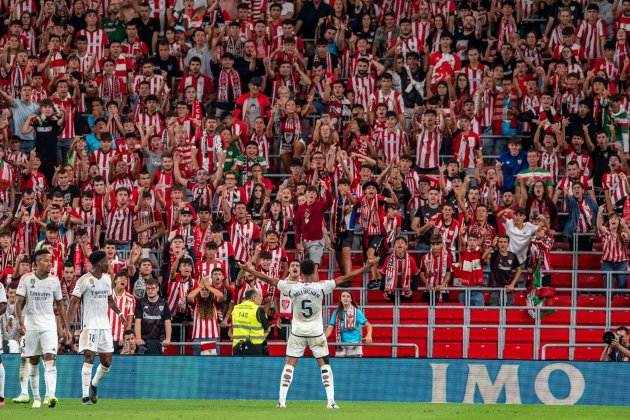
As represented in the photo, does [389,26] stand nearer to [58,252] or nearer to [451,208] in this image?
[451,208]

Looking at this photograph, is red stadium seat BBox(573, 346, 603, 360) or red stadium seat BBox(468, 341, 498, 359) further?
red stadium seat BBox(573, 346, 603, 360)

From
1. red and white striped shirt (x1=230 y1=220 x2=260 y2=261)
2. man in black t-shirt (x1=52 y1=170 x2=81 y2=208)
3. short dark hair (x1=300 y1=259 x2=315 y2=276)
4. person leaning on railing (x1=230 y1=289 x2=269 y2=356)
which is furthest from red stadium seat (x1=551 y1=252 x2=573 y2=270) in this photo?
man in black t-shirt (x1=52 y1=170 x2=81 y2=208)

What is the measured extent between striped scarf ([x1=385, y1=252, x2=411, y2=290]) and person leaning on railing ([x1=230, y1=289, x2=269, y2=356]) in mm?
3203

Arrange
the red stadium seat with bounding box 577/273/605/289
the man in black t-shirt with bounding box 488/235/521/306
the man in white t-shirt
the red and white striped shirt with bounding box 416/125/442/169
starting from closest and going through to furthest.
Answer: the man in black t-shirt with bounding box 488/235/521/306 < the man in white t-shirt < the red stadium seat with bounding box 577/273/605/289 < the red and white striped shirt with bounding box 416/125/442/169

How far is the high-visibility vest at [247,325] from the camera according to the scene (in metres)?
24.7

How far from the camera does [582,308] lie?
87.2 feet

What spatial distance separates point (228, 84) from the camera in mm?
31188

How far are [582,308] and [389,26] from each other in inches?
354

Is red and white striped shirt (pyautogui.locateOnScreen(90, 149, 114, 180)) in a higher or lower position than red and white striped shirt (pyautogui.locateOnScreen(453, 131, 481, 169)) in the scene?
lower

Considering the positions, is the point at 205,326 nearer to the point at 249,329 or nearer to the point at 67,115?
the point at 249,329

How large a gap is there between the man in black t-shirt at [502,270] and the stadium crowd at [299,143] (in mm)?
33

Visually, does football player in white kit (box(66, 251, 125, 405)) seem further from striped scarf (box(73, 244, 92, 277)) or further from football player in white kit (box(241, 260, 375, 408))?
striped scarf (box(73, 244, 92, 277))

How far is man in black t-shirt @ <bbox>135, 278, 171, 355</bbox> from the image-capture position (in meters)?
25.3

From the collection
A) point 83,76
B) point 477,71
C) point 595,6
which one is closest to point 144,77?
point 83,76
